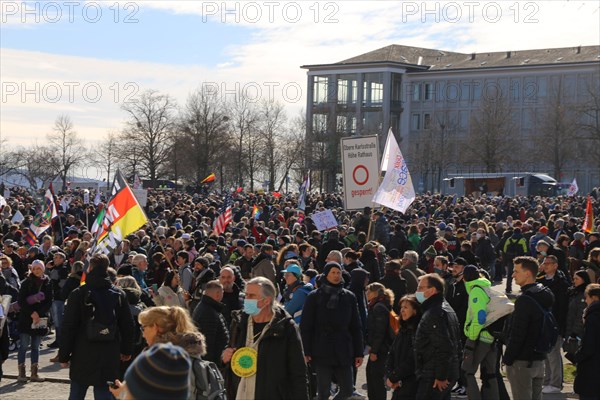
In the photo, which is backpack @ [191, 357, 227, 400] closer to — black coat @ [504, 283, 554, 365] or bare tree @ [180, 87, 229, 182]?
black coat @ [504, 283, 554, 365]

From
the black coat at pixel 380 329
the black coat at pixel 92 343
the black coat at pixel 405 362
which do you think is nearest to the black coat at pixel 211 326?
the black coat at pixel 92 343

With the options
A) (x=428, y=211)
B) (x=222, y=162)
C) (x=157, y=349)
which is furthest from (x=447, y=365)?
(x=222, y=162)

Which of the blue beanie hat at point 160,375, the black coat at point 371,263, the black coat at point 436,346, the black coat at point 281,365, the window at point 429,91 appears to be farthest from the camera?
the window at point 429,91

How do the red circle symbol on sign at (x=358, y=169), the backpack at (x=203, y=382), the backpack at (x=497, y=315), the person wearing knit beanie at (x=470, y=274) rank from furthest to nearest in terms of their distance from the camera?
the red circle symbol on sign at (x=358, y=169)
the person wearing knit beanie at (x=470, y=274)
the backpack at (x=497, y=315)
the backpack at (x=203, y=382)

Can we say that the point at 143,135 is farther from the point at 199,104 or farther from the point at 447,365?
the point at 447,365

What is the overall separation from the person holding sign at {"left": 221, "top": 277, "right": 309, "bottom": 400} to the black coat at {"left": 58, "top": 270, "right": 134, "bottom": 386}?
75.1 inches

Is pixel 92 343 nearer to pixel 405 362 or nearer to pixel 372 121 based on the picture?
pixel 405 362

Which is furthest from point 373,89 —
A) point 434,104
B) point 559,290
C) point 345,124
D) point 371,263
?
point 559,290

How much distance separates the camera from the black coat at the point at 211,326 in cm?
898

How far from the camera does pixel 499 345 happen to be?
1048cm

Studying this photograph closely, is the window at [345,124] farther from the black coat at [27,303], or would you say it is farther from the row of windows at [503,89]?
the black coat at [27,303]

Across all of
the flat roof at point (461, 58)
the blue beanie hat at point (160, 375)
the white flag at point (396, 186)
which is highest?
the flat roof at point (461, 58)

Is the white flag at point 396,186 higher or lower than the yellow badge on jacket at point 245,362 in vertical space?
higher

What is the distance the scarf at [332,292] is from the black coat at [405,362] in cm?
91
